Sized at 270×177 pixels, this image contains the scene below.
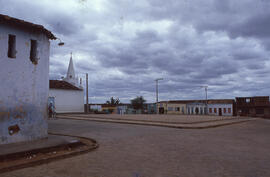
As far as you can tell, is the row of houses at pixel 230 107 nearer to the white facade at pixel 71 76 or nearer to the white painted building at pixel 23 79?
the white facade at pixel 71 76

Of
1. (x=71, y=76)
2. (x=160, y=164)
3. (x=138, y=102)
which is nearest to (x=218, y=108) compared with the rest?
(x=138, y=102)

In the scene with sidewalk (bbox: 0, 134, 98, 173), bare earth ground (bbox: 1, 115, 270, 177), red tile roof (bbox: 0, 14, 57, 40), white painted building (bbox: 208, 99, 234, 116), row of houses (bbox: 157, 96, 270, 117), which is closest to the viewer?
bare earth ground (bbox: 1, 115, 270, 177)

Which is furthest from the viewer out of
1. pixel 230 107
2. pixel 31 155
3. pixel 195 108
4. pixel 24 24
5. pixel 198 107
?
pixel 198 107

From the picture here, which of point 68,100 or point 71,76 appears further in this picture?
point 71,76

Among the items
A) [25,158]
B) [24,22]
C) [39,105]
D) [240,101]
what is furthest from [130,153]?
[240,101]

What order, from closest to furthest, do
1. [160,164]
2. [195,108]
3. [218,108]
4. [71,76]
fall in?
[160,164] < [71,76] < [218,108] < [195,108]

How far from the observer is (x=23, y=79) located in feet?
22.6

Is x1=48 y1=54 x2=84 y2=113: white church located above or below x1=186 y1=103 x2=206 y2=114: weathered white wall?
above

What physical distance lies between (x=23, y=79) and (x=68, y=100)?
29.7 meters

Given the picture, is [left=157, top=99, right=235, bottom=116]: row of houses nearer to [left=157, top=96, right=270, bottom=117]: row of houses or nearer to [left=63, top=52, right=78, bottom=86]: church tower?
[left=157, top=96, right=270, bottom=117]: row of houses

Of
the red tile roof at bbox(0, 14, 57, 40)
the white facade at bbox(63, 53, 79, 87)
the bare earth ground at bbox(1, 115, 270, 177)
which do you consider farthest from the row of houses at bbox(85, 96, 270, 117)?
the bare earth ground at bbox(1, 115, 270, 177)

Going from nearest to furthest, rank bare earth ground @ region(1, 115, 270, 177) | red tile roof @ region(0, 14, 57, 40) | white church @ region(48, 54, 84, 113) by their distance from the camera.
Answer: bare earth ground @ region(1, 115, 270, 177)
red tile roof @ region(0, 14, 57, 40)
white church @ region(48, 54, 84, 113)

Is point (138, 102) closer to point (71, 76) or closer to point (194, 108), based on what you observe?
point (194, 108)

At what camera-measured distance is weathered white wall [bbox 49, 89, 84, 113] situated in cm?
3384
